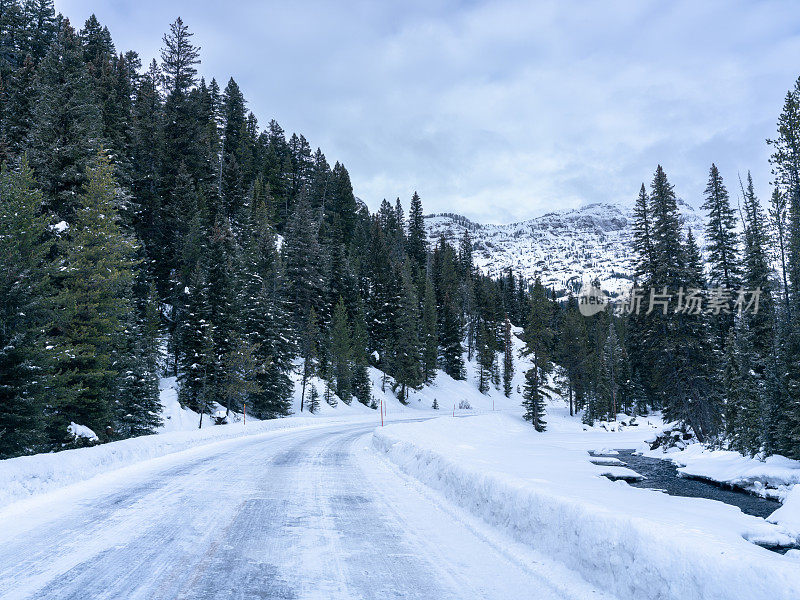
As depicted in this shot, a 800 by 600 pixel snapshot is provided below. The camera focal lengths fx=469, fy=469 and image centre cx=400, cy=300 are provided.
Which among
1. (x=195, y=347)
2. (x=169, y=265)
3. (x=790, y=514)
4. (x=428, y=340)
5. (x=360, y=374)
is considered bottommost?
(x=790, y=514)

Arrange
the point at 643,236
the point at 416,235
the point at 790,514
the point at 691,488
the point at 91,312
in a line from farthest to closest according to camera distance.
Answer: the point at 416,235 < the point at 643,236 < the point at 91,312 < the point at 691,488 < the point at 790,514

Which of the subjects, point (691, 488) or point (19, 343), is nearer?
point (19, 343)

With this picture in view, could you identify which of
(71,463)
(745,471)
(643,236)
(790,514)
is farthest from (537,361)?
(71,463)

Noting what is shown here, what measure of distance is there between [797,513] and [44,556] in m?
14.6

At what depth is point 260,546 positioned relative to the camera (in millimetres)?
5688

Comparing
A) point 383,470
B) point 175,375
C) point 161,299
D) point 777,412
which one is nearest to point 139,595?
point 383,470

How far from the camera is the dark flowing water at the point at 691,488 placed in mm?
15648

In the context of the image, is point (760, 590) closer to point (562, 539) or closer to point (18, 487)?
point (562, 539)

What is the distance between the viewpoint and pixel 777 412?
2088 centimetres

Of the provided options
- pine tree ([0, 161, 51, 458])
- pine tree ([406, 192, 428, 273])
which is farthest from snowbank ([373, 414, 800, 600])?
pine tree ([406, 192, 428, 273])

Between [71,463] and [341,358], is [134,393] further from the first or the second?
[341,358]

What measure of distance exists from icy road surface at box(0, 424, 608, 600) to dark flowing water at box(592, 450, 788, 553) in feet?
41.3

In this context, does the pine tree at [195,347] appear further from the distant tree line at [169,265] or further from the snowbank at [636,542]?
the snowbank at [636,542]

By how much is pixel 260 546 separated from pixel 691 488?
19075 millimetres
